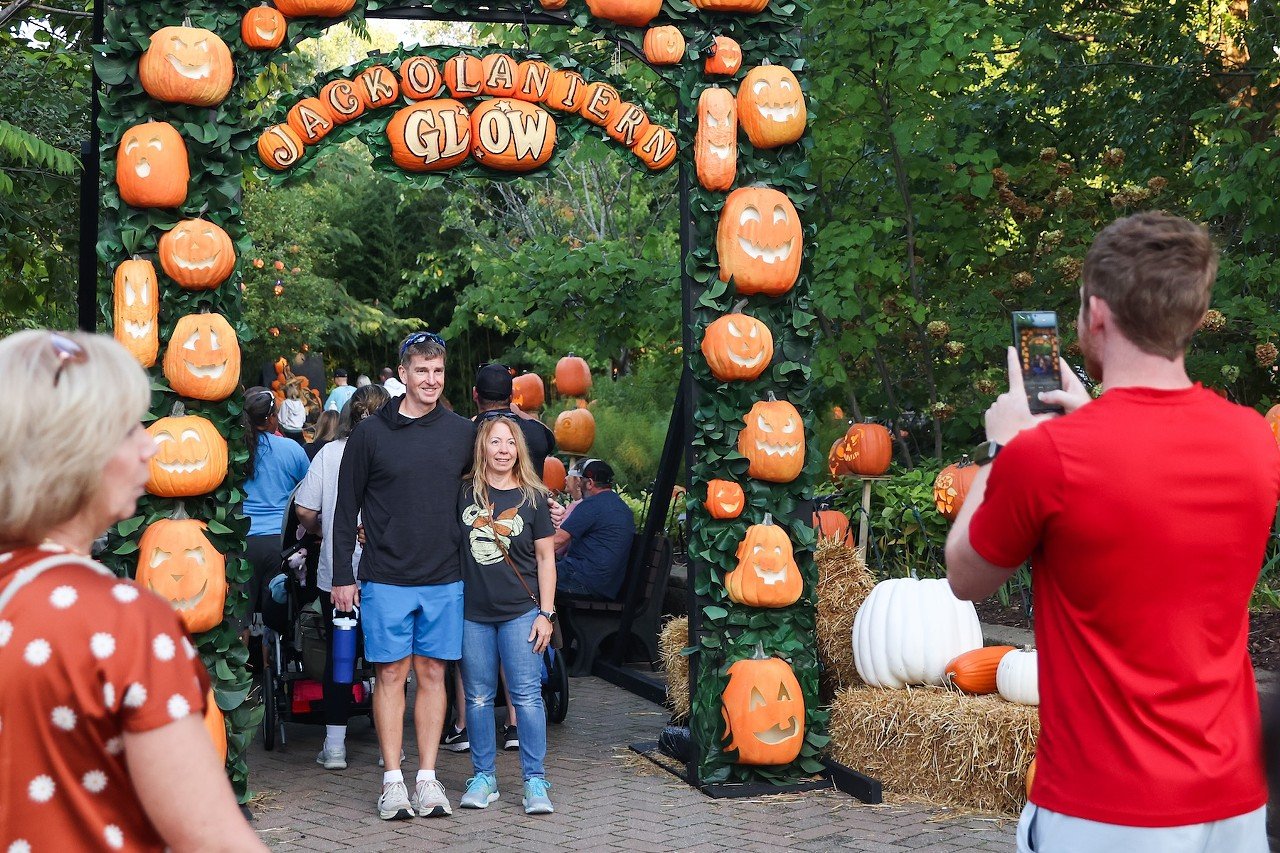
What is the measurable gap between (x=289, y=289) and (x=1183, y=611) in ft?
92.3

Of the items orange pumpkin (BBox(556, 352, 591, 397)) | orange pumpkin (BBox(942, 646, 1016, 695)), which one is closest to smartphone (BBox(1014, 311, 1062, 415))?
orange pumpkin (BBox(942, 646, 1016, 695))

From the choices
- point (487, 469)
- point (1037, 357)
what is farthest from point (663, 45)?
point (1037, 357)

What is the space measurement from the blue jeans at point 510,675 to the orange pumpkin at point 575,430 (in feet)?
21.5

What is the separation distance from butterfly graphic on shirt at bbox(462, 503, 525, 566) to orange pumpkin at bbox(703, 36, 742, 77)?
6.94 feet

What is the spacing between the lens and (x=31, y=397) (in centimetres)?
184

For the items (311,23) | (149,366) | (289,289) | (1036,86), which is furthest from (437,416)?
(289,289)

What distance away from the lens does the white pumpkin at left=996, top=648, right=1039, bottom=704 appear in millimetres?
5996

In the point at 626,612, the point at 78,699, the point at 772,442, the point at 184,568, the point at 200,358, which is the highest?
the point at 200,358

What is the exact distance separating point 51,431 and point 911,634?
507 cm

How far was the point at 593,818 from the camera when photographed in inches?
Result: 237

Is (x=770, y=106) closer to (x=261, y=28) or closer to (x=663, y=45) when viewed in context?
(x=663, y=45)

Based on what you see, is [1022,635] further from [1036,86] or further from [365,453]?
[1036,86]

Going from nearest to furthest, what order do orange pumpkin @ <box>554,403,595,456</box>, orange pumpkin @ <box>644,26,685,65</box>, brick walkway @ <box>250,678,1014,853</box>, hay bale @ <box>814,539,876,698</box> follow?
1. brick walkway @ <box>250,678,1014,853</box>
2. orange pumpkin @ <box>644,26,685,65</box>
3. hay bale @ <box>814,539,876,698</box>
4. orange pumpkin @ <box>554,403,595,456</box>

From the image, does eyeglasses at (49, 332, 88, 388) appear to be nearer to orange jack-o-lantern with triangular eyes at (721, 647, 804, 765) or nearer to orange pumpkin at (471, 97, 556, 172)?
orange pumpkin at (471, 97, 556, 172)
